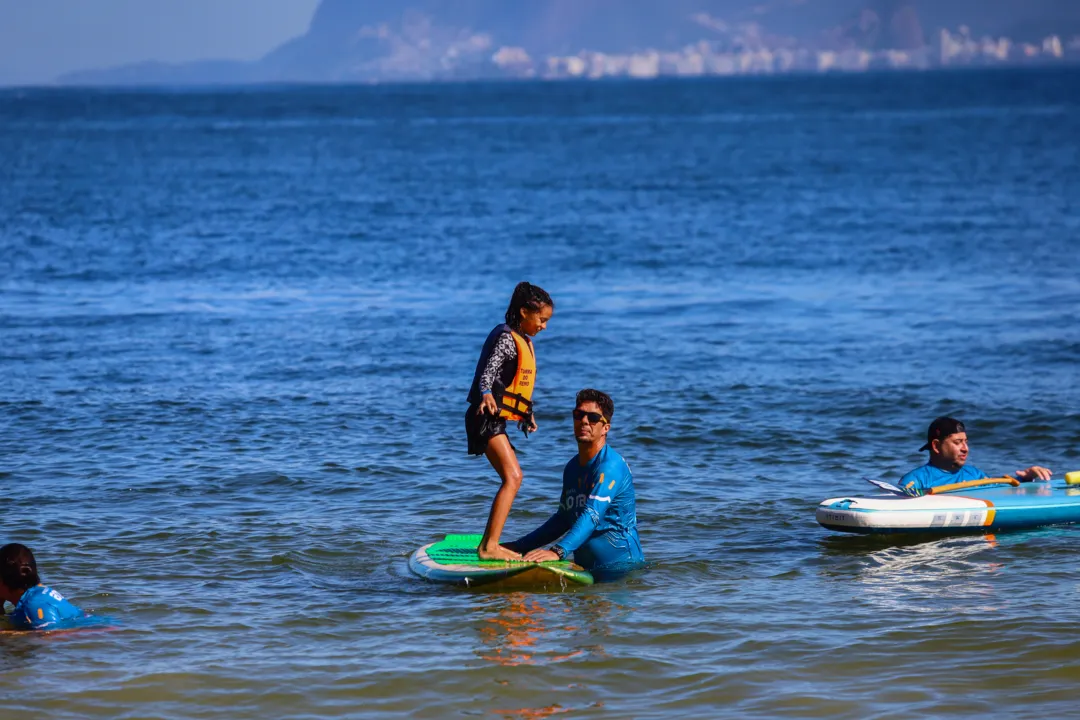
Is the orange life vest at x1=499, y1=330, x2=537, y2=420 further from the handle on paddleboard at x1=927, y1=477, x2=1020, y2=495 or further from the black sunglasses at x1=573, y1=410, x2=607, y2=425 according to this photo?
the handle on paddleboard at x1=927, y1=477, x2=1020, y2=495

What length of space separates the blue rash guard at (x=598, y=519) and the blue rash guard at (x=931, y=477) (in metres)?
2.32

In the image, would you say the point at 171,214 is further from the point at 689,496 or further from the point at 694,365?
the point at 689,496

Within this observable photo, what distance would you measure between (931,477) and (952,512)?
586mm

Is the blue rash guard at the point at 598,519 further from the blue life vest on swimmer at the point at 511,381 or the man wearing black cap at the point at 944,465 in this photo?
the man wearing black cap at the point at 944,465

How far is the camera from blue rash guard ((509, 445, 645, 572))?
8.59m

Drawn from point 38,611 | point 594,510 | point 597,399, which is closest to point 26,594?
point 38,611

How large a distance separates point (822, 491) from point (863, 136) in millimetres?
69103

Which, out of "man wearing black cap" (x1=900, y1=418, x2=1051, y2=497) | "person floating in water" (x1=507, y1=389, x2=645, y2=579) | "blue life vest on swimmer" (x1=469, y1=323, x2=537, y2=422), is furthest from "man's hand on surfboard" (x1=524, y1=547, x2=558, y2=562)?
"man wearing black cap" (x1=900, y1=418, x2=1051, y2=497)

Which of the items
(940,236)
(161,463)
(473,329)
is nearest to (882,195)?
(940,236)

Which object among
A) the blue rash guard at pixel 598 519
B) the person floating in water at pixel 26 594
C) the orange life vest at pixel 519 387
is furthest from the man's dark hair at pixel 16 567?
the blue rash guard at pixel 598 519

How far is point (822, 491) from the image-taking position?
1170 cm

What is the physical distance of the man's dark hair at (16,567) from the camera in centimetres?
784

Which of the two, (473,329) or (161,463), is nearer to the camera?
(161,463)

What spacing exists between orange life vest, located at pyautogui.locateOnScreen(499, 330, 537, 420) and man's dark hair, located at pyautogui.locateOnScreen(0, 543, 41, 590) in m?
3.00
